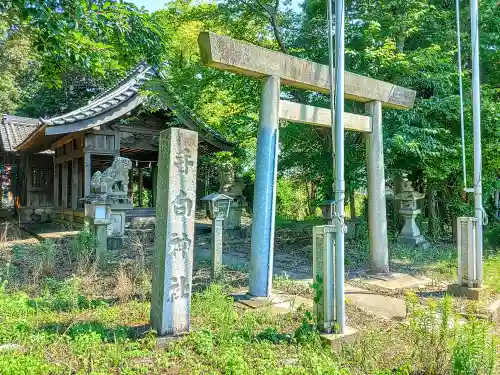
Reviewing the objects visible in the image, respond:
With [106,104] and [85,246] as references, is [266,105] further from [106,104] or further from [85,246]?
A: [106,104]

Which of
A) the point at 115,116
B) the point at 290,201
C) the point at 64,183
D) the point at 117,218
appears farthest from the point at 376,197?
the point at 290,201

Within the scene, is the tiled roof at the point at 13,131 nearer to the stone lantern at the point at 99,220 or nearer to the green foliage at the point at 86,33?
the green foliage at the point at 86,33

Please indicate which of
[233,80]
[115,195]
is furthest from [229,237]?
[233,80]

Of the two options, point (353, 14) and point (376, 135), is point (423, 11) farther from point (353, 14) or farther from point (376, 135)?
point (376, 135)

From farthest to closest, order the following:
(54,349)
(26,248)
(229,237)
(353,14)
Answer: (229,237)
(353,14)
(26,248)
(54,349)

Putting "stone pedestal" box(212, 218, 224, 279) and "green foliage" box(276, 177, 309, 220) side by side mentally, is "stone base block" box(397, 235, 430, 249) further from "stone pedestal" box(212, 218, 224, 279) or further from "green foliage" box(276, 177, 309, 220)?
"green foliage" box(276, 177, 309, 220)

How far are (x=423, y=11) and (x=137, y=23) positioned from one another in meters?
6.11

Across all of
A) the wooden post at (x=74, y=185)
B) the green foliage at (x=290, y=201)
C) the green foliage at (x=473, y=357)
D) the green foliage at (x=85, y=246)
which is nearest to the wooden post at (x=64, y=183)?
the wooden post at (x=74, y=185)

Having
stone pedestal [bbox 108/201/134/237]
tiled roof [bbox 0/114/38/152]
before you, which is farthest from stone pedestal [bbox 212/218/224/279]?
tiled roof [bbox 0/114/38/152]

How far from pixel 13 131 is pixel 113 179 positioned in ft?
29.8

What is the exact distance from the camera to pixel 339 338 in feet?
10.9

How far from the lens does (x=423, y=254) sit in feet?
27.5

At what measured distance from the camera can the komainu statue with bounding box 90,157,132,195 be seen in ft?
27.8

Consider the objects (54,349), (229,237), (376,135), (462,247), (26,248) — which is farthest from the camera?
(229,237)
